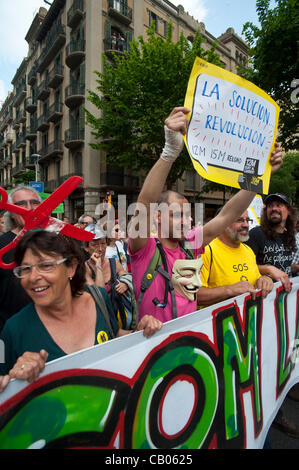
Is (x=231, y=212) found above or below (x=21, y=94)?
below

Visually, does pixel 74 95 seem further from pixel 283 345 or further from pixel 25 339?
pixel 25 339

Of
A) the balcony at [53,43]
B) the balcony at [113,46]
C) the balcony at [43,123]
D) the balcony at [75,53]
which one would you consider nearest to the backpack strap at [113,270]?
the balcony at [113,46]

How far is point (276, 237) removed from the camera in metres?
2.85

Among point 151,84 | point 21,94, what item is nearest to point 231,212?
point 151,84

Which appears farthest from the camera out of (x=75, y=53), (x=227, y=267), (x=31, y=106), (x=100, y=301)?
(x=31, y=106)

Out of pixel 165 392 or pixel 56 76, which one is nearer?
pixel 165 392

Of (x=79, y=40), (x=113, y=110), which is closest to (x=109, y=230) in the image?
(x=113, y=110)

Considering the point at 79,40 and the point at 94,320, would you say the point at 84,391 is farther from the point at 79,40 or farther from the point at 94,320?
the point at 79,40

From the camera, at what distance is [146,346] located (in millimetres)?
1185

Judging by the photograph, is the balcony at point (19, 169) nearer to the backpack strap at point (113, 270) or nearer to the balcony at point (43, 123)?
the balcony at point (43, 123)

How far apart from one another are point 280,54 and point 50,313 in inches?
380

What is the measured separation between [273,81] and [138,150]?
28.2 ft

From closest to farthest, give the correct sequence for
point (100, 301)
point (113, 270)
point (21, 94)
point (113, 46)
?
point (100, 301)
point (113, 270)
point (113, 46)
point (21, 94)

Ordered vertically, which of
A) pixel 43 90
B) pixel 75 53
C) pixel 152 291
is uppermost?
pixel 43 90
